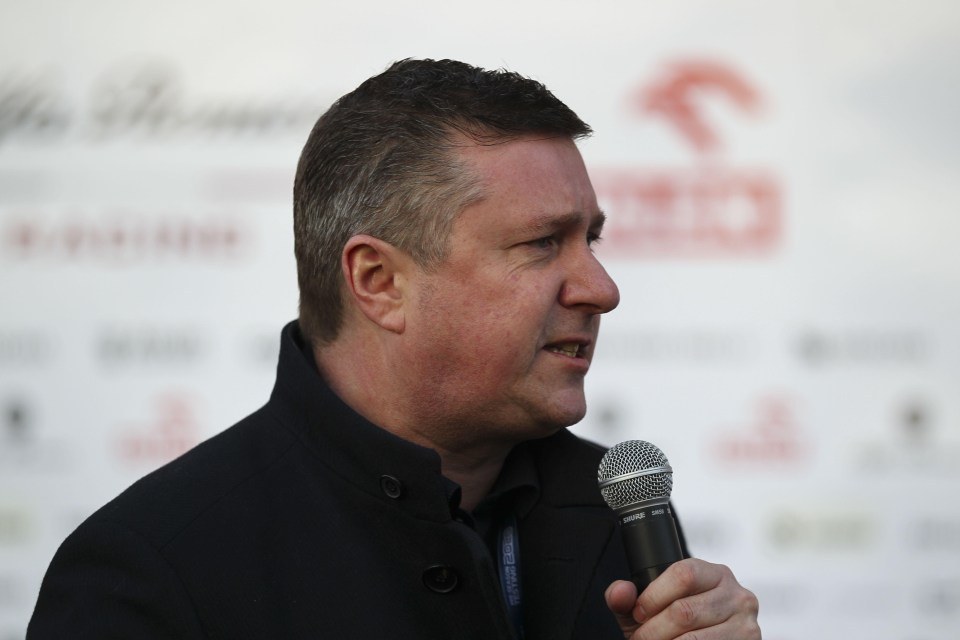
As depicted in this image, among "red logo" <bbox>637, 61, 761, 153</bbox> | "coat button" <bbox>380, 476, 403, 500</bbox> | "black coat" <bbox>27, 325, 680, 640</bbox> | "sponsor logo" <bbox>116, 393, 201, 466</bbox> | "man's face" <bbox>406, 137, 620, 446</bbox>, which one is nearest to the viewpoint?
"black coat" <bbox>27, 325, 680, 640</bbox>

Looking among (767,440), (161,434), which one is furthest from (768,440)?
(161,434)

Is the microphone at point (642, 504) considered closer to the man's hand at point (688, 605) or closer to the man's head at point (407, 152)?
the man's hand at point (688, 605)

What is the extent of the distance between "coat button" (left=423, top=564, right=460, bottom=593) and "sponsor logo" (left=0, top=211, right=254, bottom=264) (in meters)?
2.28

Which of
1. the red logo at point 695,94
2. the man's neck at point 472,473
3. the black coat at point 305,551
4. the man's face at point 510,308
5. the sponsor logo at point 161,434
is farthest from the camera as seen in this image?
the red logo at point 695,94

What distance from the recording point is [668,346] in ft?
12.2

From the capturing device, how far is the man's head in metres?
1.81

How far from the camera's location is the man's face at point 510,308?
5.79ft

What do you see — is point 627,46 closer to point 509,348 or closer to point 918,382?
point 918,382

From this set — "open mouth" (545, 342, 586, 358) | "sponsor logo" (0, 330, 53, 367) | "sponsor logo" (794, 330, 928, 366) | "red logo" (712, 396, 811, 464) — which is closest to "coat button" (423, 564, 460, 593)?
"open mouth" (545, 342, 586, 358)

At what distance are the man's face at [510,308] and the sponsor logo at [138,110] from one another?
209 centimetres

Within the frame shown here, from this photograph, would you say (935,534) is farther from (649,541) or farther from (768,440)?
(649,541)

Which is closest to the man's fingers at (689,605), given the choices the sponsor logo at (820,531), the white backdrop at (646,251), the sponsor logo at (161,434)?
the white backdrop at (646,251)

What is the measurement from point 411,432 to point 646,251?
206 centimetres

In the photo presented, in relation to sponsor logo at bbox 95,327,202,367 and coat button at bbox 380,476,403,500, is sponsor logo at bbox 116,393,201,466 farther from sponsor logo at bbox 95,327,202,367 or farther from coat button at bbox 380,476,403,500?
coat button at bbox 380,476,403,500
